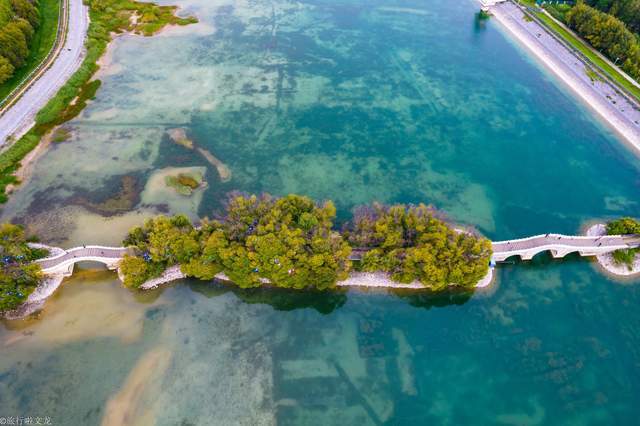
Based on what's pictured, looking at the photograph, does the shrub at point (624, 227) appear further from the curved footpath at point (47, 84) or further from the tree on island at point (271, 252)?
the curved footpath at point (47, 84)

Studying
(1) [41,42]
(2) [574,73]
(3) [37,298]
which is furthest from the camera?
(1) [41,42]

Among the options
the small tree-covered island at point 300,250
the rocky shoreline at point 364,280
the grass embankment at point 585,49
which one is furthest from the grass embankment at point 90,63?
the grass embankment at point 585,49

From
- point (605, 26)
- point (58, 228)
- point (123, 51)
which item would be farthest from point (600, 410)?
point (123, 51)

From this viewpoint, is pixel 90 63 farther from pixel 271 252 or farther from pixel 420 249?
pixel 420 249

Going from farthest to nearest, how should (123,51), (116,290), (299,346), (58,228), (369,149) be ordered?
(123,51), (369,149), (58,228), (116,290), (299,346)

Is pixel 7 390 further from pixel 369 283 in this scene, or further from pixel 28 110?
pixel 28 110

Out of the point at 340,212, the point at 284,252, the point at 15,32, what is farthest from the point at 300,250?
the point at 15,32

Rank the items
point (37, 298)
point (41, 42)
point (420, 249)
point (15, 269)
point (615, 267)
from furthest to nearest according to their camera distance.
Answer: point (41, 42) < point (615, 267) < point (37, 298) < point (420, 249) < point (15, 269)
